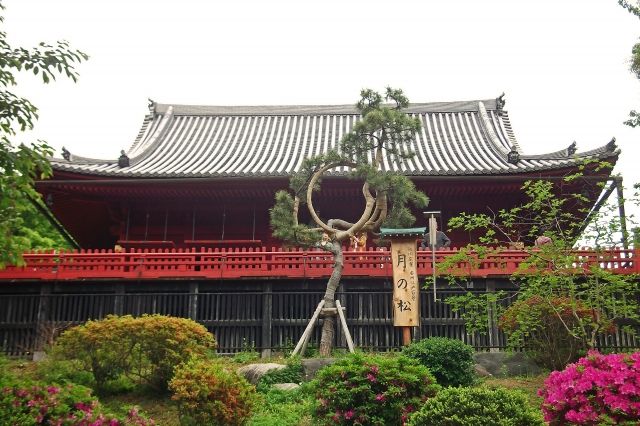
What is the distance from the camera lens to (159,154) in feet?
82.1

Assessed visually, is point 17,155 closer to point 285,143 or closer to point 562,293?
point 562,293

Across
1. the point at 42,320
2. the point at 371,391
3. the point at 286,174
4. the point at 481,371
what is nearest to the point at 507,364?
the point at 481,371

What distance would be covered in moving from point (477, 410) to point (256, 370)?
18.9ft

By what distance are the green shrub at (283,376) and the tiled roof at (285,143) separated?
7989 mm

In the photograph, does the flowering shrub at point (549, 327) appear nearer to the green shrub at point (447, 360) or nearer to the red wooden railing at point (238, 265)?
the green shrub at point (447, 360)

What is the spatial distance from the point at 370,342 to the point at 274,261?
114 inches

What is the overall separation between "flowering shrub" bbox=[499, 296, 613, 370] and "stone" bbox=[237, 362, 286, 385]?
4.36m

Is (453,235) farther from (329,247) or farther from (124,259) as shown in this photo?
(124,259)

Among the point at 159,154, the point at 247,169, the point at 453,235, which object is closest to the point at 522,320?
the point at 453,235

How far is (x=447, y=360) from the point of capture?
468 inches

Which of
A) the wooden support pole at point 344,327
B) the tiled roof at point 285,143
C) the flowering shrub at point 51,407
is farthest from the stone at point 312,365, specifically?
the tiled roof at point 285,143

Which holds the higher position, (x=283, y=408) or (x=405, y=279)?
(x=405, y=279)

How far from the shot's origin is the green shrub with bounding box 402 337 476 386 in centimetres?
1184

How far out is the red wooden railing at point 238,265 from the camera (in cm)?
1600
